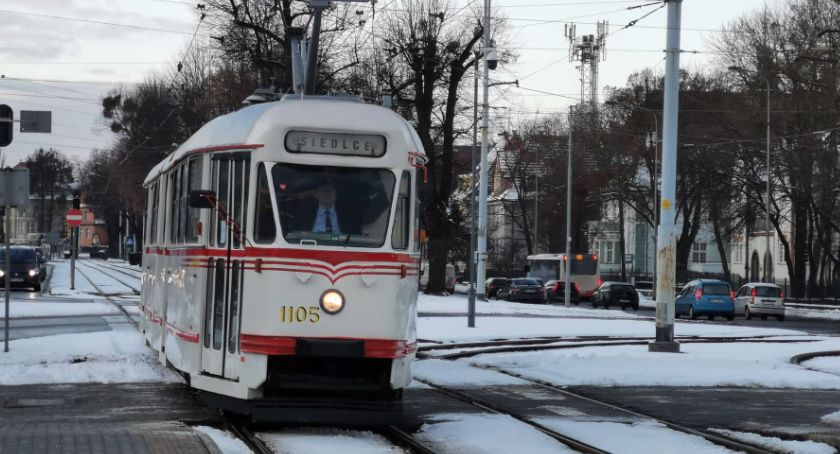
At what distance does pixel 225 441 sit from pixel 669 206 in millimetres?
13728

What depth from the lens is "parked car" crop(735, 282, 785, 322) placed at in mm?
49062

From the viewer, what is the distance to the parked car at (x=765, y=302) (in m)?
49.1

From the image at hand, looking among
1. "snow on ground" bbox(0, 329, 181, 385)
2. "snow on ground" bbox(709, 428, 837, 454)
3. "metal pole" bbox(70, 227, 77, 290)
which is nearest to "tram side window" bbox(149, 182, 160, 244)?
"snow on ground" bbox(0, 329, 181, 385)

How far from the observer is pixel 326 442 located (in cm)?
1136

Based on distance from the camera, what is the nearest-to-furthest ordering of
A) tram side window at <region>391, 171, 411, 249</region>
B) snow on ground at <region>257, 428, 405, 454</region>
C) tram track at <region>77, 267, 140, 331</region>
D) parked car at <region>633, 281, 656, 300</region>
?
snow on ground at <region>257, 428, 405, 454</region> → tram side window at <region>391, 171, 411, 249</region> → tram track at <region>77, 267, 140, 331</region> → parked car at <region>633, 281, 656, 300</region>

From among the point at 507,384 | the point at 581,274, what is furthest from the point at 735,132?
the point at 507,384

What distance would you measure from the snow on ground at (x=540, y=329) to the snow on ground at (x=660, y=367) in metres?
5.16

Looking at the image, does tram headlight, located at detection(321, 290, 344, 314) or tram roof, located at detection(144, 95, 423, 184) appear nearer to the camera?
tram headlight, located at detection(321, 290, 344, 314)

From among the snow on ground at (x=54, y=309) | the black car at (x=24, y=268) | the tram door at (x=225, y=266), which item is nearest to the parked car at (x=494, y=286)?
the black car at (x=24, y=268)

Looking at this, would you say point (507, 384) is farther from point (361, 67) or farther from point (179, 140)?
point (179, 140)

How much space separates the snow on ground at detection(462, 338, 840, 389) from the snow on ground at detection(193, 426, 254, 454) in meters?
6.79

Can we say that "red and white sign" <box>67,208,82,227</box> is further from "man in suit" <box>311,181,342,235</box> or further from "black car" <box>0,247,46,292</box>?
"man in suit" <box>311,181,342,235</box>

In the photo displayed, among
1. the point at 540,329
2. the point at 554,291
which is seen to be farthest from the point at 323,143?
the point at 554,291

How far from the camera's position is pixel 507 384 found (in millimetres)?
17547
